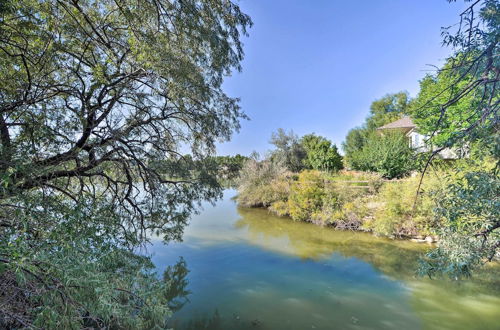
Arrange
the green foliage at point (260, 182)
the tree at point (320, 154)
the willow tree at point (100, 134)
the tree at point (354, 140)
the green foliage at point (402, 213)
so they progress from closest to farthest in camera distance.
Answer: the willow tree at point (100, 134)
the green foliage at point (402, 213)
the green foliage at point (260, 182)
the tree at point (320, 154)
the tree at point (354, 140)

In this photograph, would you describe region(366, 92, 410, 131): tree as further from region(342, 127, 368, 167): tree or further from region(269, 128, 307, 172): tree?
region(269, 128, 307, 172): tree

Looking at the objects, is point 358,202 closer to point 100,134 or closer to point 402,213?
point 402,213

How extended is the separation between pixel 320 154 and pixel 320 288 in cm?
1417

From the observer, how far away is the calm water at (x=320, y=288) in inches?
164

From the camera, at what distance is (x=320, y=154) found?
18312 mm

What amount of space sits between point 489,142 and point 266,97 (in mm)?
10420

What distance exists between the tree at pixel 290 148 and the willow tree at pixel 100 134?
14.9 m

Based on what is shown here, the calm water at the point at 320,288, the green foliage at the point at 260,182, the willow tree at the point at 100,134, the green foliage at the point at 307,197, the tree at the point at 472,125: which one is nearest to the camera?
the willow tree at the point at 100,134

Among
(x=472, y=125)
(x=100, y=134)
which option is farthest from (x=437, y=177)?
(x=100, y=134)

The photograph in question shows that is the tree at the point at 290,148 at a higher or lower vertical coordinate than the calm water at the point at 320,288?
higher

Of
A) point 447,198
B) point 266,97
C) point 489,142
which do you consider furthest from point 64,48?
point 266,97

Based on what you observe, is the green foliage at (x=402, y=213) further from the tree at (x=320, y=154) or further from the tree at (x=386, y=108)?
the tree at (x=386, y=108)

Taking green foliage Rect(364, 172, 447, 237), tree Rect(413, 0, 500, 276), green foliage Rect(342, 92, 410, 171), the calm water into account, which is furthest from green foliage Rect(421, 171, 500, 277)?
green foliage Rect(342, 92, 410, 171)

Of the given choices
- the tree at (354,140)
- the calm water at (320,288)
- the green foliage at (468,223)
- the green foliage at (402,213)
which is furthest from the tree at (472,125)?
the tree at (354,140)
